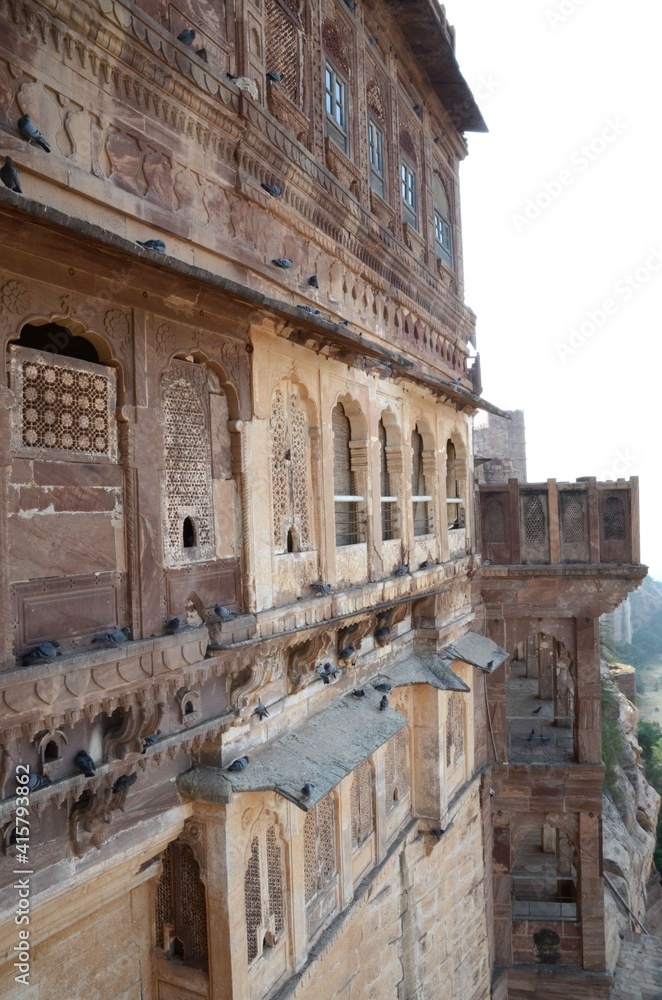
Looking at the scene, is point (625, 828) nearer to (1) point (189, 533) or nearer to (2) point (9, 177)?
(1) point (189, 533)

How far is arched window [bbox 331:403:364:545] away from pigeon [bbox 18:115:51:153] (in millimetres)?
4094

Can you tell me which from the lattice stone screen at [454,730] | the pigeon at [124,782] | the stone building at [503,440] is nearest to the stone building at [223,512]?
the pigeon at [124,782]

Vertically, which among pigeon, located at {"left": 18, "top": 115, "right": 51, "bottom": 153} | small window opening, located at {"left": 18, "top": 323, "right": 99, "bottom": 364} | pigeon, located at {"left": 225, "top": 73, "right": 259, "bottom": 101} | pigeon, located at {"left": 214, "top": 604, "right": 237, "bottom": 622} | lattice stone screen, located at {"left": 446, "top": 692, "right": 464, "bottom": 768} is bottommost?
lattice stone screen, located at {"left": 446, "top": 692, "right": 464, "bottom": 768}

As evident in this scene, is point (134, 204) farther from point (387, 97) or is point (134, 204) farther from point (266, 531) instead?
point (387, 97)

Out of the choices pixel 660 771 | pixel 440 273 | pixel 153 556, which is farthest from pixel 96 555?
pixel 660 771

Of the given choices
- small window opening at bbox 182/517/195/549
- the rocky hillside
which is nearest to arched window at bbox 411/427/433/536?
small window opening at bbox 182/517/195/549

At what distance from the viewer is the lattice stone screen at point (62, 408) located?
3523 millimetres

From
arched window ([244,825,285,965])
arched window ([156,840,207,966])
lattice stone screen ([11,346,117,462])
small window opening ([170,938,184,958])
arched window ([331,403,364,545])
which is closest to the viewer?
lattice stone screen ([11,346,117,462])

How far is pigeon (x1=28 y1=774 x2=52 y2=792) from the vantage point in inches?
135

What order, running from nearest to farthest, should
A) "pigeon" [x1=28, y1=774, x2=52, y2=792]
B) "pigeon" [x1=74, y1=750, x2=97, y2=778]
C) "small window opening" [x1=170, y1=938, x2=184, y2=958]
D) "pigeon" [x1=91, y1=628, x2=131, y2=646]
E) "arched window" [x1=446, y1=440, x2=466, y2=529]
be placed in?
"pigeon" [x1=28, y1=774, x2=52, y2=792] < "pigeon" [x1=74, y1=750, x2=97, y2=778] < "pigeon" [x1=91, y1=628, x2=131, y2=646] < "small window opening" [x1=170, y1=938, x2=184, y2=958] < "arched window" [x1=446, y1=440, x2=466, y2=529]

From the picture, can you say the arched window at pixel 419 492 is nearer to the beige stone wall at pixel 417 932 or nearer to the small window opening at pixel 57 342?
Answer: the beige stone wall at pixel 417 932

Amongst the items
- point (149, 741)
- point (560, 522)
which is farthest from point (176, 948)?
point (560, 522)

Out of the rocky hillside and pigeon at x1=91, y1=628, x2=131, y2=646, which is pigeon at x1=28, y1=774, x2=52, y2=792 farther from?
the rocky hillside

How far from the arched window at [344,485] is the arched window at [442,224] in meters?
4.62
